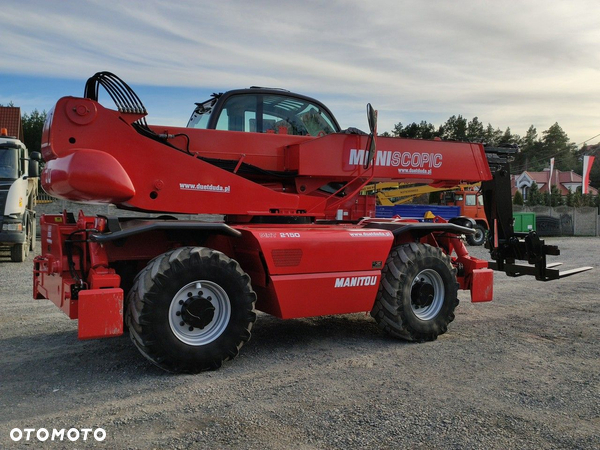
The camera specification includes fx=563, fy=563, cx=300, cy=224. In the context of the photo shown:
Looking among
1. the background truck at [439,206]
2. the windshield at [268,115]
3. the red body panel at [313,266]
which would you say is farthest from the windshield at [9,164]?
the background truck at [439,206]

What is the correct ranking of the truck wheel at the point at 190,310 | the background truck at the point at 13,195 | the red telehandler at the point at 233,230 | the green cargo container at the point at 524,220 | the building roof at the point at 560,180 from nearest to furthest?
the truck wheel at the point at 190,310 → the red telehandler at the point at 233,230 → the background truck at the point at 13,195 → the green cargo container at the point at 524,220 → the building roof at the point at 560,180

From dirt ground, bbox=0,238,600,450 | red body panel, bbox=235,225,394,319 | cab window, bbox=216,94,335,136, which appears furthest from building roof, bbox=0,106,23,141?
red body panel, bbox=235,225,394,319

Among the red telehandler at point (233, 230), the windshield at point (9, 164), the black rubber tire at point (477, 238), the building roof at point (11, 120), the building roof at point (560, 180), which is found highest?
the building roof at point (11, 120)

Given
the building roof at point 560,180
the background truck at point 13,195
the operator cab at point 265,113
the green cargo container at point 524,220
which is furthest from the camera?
the building roof at point 560,180

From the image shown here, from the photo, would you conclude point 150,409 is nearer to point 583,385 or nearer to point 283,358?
point 283,358

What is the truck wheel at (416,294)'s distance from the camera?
21.8 feet

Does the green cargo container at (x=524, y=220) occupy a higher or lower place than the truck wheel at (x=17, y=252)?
higher

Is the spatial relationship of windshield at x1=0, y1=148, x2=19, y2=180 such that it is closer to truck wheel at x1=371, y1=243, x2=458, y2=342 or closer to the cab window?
the cab window

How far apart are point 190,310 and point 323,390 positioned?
4.89ft

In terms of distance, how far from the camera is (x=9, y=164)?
14.2 m

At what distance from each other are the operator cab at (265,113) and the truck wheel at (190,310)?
2003 mm

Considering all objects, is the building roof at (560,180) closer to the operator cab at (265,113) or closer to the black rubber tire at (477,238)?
the black rubber tire at (477,238)

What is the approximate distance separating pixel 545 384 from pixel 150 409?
3.52 m

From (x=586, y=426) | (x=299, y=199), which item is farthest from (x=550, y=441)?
(x=299, y=199)
